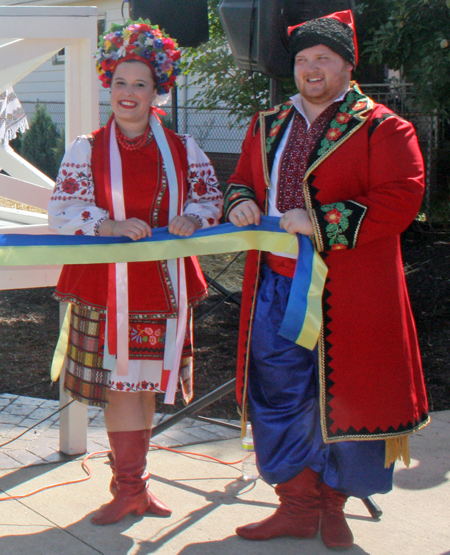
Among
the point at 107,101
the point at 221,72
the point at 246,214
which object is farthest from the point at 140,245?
the point at 107,101

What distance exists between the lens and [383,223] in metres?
2.54

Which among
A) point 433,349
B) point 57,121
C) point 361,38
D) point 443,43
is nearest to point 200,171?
point 433,349

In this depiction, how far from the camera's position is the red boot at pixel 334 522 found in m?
2.79

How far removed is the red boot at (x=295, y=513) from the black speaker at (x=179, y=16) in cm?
296

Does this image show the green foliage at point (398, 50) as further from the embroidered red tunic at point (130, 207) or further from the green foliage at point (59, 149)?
the green foliage at point (59, 149)

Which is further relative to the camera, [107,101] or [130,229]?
[107,101]

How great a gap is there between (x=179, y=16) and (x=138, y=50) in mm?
2095

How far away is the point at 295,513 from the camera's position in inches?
112

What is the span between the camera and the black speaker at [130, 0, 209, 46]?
4.37 meters

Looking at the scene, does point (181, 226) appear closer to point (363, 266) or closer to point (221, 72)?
point (363, 266)

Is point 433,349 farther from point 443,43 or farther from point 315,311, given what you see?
point 315,311

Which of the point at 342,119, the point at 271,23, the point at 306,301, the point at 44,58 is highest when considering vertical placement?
the point at 271,23

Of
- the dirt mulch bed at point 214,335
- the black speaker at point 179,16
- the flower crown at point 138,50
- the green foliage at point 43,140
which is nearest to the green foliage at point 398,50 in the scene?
the black speaker at point 179,16

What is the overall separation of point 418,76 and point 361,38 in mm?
968
